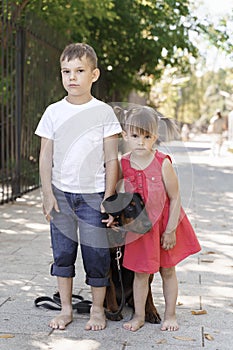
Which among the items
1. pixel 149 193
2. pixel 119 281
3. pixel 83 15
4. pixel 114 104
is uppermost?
pixel 83 15

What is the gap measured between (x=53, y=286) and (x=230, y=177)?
1072 centimetres

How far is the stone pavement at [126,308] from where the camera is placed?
401cm

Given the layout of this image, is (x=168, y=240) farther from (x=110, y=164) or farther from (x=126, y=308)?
(x=126, y=308)

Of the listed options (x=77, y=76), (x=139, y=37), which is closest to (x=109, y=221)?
(x=77, y=76)

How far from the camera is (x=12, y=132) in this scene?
34.8 feet

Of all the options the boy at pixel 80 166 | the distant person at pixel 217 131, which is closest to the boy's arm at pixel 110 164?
the boy at pixel 80 166

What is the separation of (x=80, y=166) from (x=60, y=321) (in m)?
1.00

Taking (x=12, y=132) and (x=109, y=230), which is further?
(x=12, y=132)

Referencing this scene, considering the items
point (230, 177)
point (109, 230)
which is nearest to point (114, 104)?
point (109, 230)

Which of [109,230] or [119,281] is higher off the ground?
[109,230]

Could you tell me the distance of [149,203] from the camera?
4160 millimetres

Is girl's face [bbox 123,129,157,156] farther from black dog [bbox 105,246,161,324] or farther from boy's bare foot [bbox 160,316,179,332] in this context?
boy's bare foot [bbox 160,316,179,332]

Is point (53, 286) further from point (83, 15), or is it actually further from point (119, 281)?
point (83, 15)

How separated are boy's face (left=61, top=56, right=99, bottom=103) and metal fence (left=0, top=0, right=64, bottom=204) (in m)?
5.50
